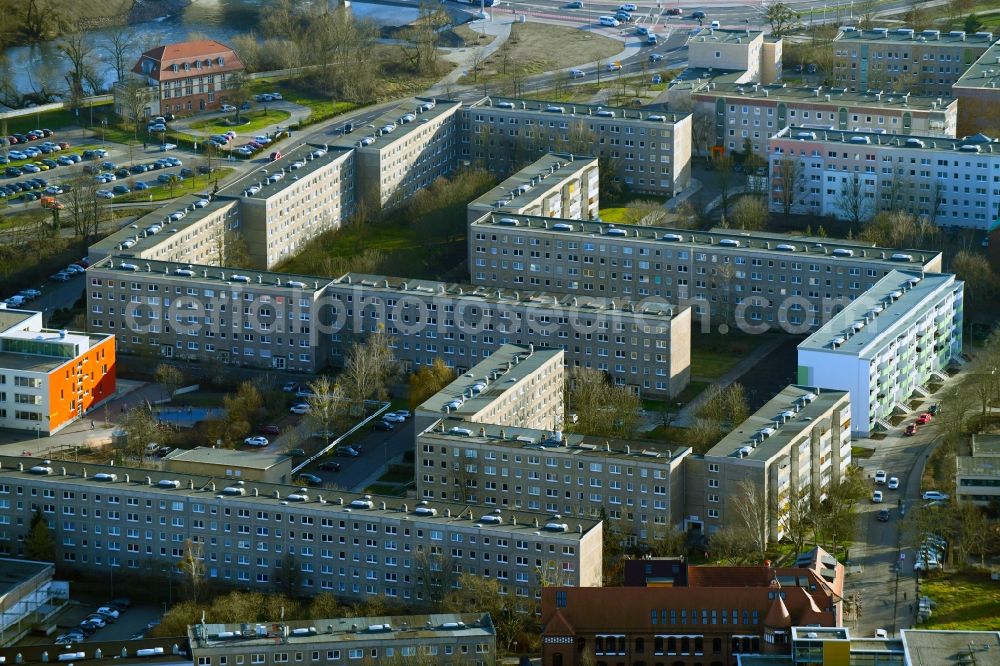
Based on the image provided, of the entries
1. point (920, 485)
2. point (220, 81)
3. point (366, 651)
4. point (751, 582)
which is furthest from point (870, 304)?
point (220, 81)

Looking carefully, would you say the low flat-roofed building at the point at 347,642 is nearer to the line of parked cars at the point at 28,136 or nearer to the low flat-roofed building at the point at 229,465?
the low flat-roofed building at the point at 229,465

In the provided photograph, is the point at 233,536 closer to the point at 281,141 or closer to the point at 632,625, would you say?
the point at 632,625

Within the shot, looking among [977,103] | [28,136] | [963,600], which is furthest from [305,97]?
[963,600]

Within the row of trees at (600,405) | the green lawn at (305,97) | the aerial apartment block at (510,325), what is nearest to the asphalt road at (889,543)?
the row of trees at (600,405)

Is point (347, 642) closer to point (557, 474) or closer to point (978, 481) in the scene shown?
point (557, 474)

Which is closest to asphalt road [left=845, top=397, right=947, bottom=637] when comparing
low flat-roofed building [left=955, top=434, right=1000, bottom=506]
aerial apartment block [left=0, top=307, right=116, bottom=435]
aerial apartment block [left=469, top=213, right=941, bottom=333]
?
low flat-roofed building [left=955, top=434, right=1000, bottom=506]
